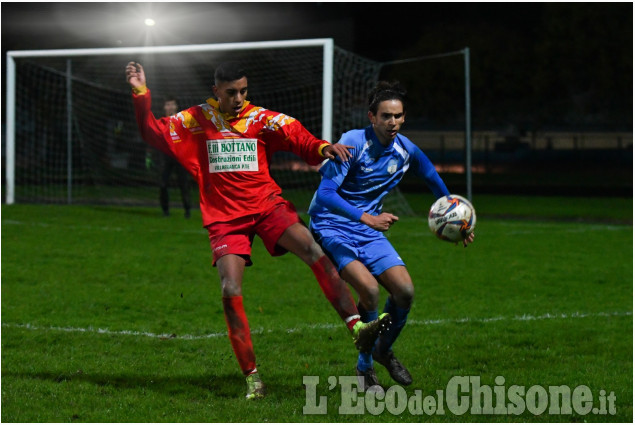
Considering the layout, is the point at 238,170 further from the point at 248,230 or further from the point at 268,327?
the point at 268,327

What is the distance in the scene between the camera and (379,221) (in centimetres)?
561

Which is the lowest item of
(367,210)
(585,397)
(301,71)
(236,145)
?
(585,397)

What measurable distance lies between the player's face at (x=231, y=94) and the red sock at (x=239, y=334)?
119cm

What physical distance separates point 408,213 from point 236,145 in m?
14.8

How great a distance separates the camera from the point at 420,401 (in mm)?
5746

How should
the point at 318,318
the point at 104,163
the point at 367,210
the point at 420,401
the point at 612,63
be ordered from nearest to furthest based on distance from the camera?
the point at 420,401 → the point at 367,210 → the point at 318,318 → the point at 104,163 → the point at 612,63

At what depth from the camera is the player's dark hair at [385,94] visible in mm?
5891

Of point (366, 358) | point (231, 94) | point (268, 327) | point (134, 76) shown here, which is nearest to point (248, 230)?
point (231, 94)

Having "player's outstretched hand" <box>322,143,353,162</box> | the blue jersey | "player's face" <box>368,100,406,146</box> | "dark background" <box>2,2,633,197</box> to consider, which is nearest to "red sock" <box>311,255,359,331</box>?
the blue jersey

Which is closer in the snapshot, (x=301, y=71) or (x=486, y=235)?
(x=486, y=235)

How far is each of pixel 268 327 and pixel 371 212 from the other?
248cm

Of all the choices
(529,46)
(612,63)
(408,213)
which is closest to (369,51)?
(529,46)

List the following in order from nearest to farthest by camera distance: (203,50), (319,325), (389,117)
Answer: (389,117), (319,325), (203,50)

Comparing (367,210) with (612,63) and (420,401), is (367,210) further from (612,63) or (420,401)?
(612,63)
